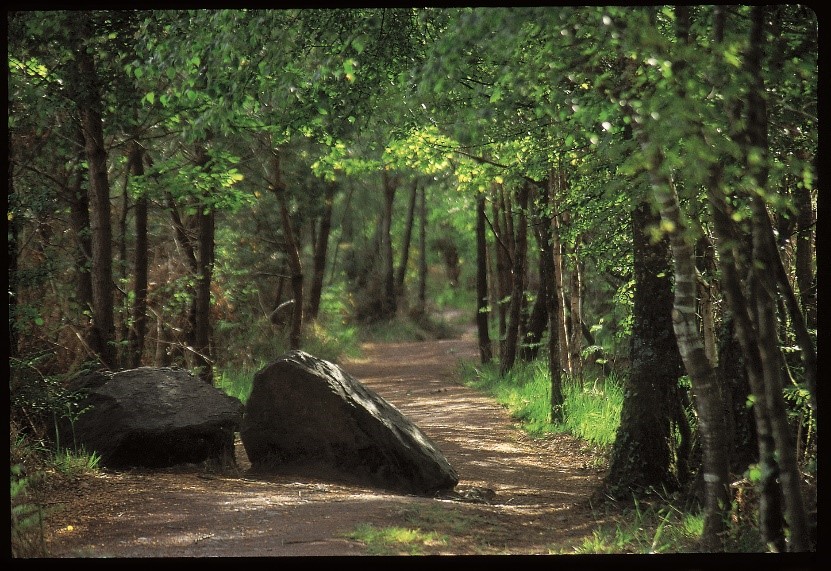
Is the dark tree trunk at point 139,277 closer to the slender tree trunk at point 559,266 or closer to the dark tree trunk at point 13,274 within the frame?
the dark tree trunk at point 13,274

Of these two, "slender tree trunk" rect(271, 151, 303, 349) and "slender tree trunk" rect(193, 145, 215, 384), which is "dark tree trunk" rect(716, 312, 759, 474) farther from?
"slender tree trunk" rect(271, 151, 303, 349)

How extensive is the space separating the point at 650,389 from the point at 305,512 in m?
3.38

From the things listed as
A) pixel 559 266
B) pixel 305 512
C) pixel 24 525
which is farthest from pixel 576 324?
pixel 24 525

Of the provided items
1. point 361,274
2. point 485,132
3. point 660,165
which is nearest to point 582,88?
point 660,165

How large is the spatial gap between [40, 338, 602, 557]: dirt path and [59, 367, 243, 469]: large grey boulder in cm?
25

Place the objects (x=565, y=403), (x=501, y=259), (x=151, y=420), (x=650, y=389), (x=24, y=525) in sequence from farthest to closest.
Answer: (x=501, y=259)
(x=565, y=403)
(x=151, y=420)
(x=650, y=389)
(x=24, y=525)

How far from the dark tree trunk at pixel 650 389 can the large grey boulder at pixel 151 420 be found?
4.01 metres

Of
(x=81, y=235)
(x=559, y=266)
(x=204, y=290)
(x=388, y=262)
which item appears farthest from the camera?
(x=388, y=262)

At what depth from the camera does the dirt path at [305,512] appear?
6066mm

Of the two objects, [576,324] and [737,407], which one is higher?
[576,324]

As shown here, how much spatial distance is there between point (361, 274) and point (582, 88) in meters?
24.0

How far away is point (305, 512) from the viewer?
22.4ft

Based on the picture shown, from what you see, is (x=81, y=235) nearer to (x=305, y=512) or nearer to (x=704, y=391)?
(x=305, y=512)

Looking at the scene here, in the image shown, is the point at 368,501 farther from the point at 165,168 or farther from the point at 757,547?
the point at 165,168
